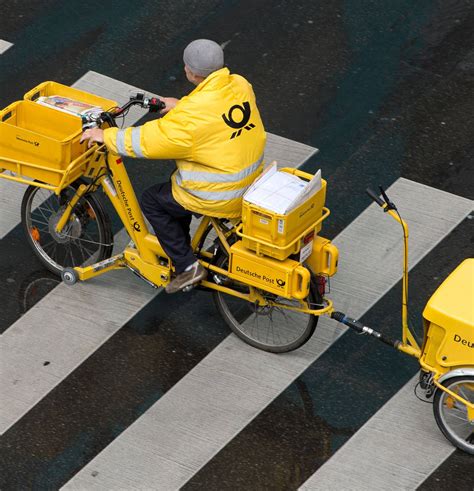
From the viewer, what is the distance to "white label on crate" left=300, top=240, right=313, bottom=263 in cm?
→ 855

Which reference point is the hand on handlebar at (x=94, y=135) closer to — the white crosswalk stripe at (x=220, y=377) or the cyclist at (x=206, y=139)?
the cyclist at (x=206, y=139)

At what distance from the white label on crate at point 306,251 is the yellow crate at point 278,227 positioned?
2.1 inches

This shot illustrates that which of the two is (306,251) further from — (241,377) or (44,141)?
(44,141)

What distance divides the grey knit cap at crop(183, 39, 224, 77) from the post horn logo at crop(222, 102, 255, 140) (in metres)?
0.29

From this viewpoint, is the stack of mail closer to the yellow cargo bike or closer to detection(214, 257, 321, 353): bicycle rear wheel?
the yellow cargo bike

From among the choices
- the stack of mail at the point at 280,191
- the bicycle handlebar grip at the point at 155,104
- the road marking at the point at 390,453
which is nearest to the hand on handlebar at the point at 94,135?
the bicycle handlebar grip at the point at 155,104

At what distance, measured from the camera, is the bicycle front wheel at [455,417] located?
27.0 feet

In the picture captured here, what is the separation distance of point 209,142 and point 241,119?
0.28 metres

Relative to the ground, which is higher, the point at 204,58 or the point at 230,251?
the point at 204,58

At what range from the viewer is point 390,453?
8406mm

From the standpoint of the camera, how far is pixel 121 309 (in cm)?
961

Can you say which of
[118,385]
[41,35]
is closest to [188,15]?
[41,35]

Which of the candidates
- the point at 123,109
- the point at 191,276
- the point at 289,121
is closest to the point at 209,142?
the point at 123,109

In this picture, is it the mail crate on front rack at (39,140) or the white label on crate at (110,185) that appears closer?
the mail crate on front rack at (39,140)
